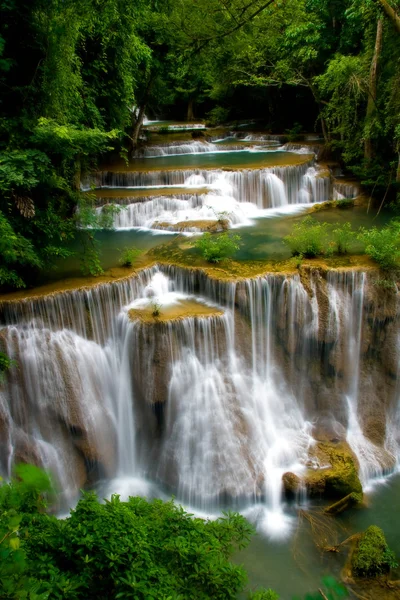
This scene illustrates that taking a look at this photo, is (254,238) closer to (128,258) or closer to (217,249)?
(217,249)

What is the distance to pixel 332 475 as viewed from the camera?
775 centimetres

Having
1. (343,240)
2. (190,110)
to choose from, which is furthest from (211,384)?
(190,110)

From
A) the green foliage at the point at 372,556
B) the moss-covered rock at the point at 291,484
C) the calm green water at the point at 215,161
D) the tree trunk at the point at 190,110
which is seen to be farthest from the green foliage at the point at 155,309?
the tree trunk at the point at 190,110

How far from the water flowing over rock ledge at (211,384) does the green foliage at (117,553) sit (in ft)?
12.7

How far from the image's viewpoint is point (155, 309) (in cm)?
844

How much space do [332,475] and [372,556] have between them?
1457mm

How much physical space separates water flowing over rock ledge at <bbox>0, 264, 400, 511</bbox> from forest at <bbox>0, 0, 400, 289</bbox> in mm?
1467

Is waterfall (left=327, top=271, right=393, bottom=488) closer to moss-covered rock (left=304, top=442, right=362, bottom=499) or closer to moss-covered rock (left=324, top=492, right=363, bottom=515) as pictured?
moss-covered rock (left=304, top=442, right=362, bottom=499)

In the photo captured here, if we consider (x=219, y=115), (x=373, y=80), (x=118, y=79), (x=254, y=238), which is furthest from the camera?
(x=219, y=115)

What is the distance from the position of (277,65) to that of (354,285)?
44.5ft

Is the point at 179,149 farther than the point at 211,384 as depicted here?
Yes

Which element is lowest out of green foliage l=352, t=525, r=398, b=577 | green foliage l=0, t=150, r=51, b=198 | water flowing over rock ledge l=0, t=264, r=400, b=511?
green foliage l=352, t=525, r=398, b=577

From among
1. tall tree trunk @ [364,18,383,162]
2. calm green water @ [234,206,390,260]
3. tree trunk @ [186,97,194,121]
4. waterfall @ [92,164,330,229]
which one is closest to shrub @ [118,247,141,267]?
calm green water @ [234,206,390,260]

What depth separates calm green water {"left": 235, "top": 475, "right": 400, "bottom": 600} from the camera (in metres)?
6.46
